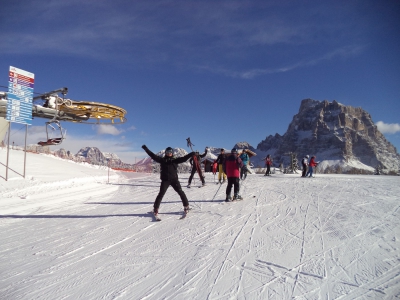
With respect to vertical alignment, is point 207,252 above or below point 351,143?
below

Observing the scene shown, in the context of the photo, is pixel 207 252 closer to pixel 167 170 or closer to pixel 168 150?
pixel 167 170

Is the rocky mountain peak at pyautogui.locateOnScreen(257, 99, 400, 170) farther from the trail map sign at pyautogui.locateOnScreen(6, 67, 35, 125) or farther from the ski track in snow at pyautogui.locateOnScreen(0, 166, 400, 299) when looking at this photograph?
the ski track in snow at pyautogui.locateOnScreen(0, 166, 400, 299)

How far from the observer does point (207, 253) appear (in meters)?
4.36

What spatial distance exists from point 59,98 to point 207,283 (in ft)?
43.3

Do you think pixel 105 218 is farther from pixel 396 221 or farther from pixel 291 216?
pixel 396 221

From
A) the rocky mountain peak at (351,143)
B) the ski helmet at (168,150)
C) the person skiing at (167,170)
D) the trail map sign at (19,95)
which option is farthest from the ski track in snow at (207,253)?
the rocky mountain peak at (351,143)

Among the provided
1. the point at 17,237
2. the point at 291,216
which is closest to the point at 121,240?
the point at 17,237

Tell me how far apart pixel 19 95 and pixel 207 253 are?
10.6m

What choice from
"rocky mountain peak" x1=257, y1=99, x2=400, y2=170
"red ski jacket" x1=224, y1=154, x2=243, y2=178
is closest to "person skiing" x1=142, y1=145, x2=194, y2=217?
"red ski jacket" x1=224, y1=154, x2=243, y2=178

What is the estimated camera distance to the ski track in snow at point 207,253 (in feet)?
10.7

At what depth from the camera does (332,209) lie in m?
7.50

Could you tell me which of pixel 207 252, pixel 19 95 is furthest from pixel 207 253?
pixel 19 95

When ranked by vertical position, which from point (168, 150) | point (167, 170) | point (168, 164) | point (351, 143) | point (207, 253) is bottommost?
point (207, 253)

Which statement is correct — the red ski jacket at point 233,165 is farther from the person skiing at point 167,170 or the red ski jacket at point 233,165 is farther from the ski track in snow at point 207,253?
the person skiing at point 167,170
